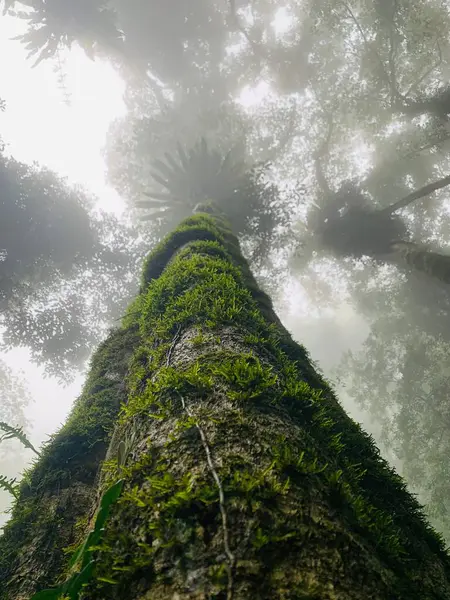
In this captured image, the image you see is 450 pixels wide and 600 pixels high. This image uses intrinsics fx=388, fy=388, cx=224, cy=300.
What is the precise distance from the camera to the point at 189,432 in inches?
68.4

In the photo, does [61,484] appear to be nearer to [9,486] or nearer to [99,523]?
[9,486]

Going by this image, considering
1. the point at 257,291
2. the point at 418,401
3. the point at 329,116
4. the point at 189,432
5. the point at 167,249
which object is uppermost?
the point at 329,116

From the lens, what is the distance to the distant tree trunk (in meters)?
11.3

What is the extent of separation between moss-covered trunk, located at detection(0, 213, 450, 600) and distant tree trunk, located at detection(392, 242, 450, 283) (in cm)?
1017

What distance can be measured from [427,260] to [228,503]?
40.5 ft

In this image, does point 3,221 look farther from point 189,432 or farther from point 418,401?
point 418,401

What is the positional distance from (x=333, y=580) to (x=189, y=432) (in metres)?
0.80

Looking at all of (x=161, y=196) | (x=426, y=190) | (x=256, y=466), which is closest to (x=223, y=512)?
(x=256, y=466)

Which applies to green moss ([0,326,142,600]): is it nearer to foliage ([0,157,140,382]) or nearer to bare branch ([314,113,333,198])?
foliage ([0,157,140,382])

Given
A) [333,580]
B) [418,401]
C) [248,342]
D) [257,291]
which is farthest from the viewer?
[418,401]

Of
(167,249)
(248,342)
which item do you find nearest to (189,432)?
(248,342)

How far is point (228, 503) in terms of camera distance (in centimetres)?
135

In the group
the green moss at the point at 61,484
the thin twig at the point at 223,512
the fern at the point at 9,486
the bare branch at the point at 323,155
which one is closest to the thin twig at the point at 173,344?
the thin twig at the point at 223,512

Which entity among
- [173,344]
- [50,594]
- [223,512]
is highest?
[173,344]
